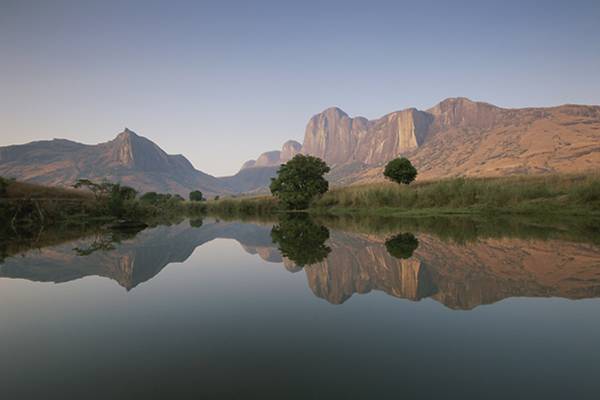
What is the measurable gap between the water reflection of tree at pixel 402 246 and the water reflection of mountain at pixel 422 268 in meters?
0.28

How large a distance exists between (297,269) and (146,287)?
4.60 metres

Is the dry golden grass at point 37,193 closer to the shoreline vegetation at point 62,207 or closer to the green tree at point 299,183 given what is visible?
the shoreline vegetation at point 62,207

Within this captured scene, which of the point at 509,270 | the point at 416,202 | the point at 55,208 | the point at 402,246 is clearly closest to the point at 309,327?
the point at 509,270

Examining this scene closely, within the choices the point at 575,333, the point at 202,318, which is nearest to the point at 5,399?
the point at 202,318

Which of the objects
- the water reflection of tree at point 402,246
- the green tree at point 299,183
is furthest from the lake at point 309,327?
the green tree at point 299,183

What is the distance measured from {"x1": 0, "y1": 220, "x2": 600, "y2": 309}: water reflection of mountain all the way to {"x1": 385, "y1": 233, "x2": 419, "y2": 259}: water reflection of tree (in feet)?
0.93

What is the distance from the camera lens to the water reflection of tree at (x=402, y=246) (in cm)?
1290

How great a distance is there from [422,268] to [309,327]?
18.8ft

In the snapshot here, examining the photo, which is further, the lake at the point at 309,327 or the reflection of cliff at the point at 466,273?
the reflection of cliff at the point at 466,273

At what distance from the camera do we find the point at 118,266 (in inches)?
466

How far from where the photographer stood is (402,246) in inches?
585

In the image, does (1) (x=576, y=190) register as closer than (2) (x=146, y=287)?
No

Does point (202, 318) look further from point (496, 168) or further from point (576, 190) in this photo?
point (496, 168)

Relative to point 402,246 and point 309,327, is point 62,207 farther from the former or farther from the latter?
point 309,327
